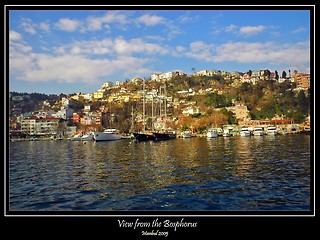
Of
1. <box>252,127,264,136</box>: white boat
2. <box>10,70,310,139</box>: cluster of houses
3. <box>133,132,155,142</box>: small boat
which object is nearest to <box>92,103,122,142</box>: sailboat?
<box>10,70,310,139</box>: cluster of houses

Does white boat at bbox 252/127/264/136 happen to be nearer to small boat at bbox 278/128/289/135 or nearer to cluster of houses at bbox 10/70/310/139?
small boat at bbox 278/128/289/135

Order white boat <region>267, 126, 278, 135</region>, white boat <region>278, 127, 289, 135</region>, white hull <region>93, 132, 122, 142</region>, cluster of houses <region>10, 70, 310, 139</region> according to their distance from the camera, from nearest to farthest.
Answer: white boat <region>278, 127, 289, 135</region>, white boat <region>267, 126, 278, 135</region>, white hull <region>93, 132, 122, 142</region>, cluster of houses <region>10, 70, 310, 139</region>

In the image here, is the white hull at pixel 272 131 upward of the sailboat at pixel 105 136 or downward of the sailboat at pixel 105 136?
upward

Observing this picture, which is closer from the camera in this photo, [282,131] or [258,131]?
[282,131]

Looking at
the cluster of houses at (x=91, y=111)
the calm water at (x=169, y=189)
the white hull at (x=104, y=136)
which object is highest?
the cluster of houses at (x=91, y=111)

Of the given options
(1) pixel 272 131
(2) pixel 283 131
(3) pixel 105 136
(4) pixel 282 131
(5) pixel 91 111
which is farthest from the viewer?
(5) pixel 91 111

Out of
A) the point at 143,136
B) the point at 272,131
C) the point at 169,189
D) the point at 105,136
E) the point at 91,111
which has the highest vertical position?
the point at 91,111

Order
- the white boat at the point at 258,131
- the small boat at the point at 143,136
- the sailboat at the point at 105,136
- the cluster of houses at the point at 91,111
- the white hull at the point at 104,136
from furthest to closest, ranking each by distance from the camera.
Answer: the cluster of houses at the point at 91,111 < the sailboat at the point at 105,136 < the white hull at the point at 104,136 < the white boat at the point at 258,131 < the small boat at the point at 143,136

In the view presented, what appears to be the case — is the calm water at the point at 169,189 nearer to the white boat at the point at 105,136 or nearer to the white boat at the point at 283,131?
the white boat at the point at 283,131

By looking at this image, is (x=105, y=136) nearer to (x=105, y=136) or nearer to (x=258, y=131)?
(x=105, y=136)

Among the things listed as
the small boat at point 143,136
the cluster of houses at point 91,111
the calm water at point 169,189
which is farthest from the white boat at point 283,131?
the calm water at point 169,189

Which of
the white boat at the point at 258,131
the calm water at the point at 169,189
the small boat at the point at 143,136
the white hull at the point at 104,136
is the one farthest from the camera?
the white hull at the point at 104,136

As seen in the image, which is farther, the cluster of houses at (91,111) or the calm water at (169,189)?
the cluster of houses at (91,111)

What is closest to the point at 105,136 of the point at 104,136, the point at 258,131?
the point at 104,136
